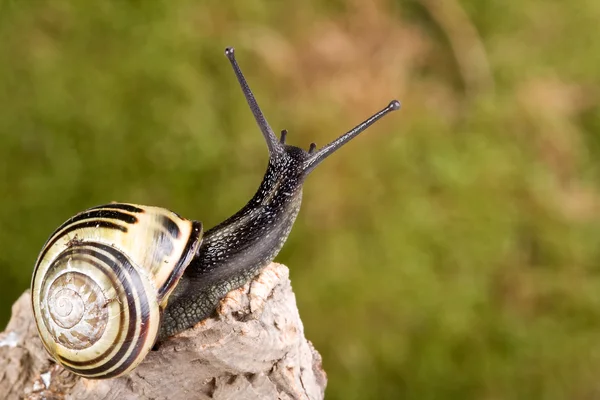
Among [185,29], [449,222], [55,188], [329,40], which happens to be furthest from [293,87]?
[55,188]

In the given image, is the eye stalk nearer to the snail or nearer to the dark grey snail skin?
the dark grey snail skin

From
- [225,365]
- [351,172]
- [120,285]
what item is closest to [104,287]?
[120,285]

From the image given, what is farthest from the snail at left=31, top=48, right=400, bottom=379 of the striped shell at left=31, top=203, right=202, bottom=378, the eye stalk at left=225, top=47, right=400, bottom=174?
the eye stalk at left=225, top=47, right=400, bottom=174

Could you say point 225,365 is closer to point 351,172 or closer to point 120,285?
point 120,285

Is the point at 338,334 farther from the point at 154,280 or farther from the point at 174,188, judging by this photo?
the point at 154,280

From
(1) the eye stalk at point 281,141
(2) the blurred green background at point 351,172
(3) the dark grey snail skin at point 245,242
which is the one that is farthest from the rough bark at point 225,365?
(2) the blurred green background at point 351,172

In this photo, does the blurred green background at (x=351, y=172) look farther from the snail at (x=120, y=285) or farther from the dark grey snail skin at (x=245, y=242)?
the snail at (x=120, y=285)

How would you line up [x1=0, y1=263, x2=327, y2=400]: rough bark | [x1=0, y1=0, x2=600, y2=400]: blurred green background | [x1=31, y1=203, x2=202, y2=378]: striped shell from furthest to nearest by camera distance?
1. [x1=0, y1=0, x2=600, y2=400]: blurred green background
2. [x1=0, y1=263, x2=327, y2=400]: rough bark
3. [x1=31, y1=203, x2=202, y2=378]: striped shell
